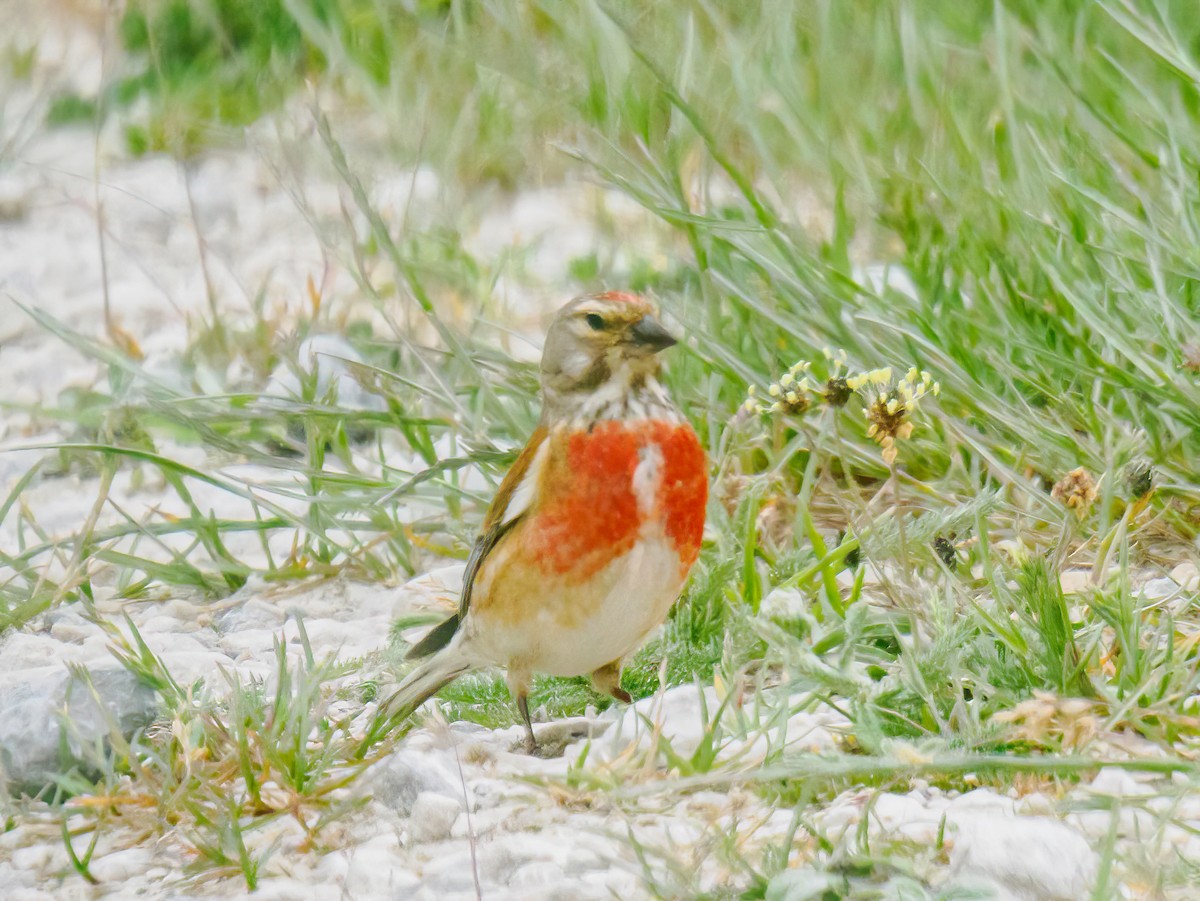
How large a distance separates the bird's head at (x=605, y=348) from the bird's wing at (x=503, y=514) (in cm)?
9

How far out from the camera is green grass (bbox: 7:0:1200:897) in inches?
105

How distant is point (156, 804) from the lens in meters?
2.63

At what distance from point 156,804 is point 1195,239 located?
7.42 feet

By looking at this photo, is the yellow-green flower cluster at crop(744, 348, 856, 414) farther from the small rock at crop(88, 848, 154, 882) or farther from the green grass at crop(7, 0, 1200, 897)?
the small rock at crop(88, 848, 154, 882)

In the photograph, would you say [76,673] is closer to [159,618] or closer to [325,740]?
[325,740]

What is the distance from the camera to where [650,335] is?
3.01 metres

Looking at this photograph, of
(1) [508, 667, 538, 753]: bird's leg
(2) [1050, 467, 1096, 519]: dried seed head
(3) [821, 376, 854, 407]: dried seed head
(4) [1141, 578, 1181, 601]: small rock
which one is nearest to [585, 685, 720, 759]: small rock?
(1) [508, 667, 538, 753]: bird's leg

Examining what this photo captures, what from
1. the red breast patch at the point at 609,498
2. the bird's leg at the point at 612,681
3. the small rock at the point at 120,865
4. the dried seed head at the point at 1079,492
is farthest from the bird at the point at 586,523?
the dried seed head at the point at 1079,492

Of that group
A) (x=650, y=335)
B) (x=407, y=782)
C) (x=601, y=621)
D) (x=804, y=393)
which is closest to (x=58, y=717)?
(x=407, y=782)

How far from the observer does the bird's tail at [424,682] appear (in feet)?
9.70

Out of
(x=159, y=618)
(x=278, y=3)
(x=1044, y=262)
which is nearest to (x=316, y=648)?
(x=159, y=618)

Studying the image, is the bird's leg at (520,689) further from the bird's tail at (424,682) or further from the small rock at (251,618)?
the small rock at (251,618)

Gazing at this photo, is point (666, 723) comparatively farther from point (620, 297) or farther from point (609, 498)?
point (620, 297)

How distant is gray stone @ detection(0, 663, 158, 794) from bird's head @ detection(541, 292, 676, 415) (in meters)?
0.89
